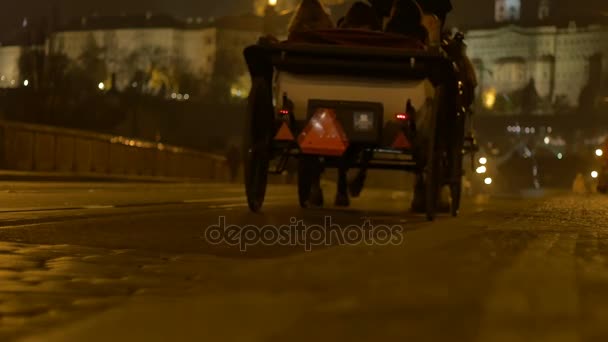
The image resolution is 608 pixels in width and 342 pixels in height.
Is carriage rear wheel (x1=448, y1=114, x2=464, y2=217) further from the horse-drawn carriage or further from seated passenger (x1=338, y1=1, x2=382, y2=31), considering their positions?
seated passenger (x1=338, y1=1, x2=382, y2=31)

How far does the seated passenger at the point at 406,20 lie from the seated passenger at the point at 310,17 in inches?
26.6

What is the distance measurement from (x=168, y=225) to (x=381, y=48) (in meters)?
2.60

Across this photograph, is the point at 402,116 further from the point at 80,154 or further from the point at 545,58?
the point at 545,58

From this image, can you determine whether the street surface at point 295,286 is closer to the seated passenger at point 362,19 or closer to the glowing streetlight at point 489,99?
A: the seated passenger at point 362,19

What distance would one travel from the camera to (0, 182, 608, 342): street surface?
390cm

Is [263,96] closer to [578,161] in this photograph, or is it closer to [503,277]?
[503,277]

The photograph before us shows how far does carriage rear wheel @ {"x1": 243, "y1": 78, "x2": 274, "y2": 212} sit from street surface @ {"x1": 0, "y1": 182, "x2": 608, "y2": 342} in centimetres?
165

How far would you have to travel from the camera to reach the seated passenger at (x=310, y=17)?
1162cm

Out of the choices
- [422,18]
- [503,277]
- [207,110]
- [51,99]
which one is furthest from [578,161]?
[503,277]

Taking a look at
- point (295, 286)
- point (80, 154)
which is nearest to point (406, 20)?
point (295, 286)

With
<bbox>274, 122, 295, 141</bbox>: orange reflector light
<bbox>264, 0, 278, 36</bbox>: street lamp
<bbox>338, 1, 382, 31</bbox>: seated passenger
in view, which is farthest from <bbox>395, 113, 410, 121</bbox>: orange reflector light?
<bbox>264, 0, 278, 36</bbox>: street lamp

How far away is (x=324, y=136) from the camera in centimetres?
1005

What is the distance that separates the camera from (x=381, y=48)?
1031 centimetres

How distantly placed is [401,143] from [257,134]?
1.40 meters
